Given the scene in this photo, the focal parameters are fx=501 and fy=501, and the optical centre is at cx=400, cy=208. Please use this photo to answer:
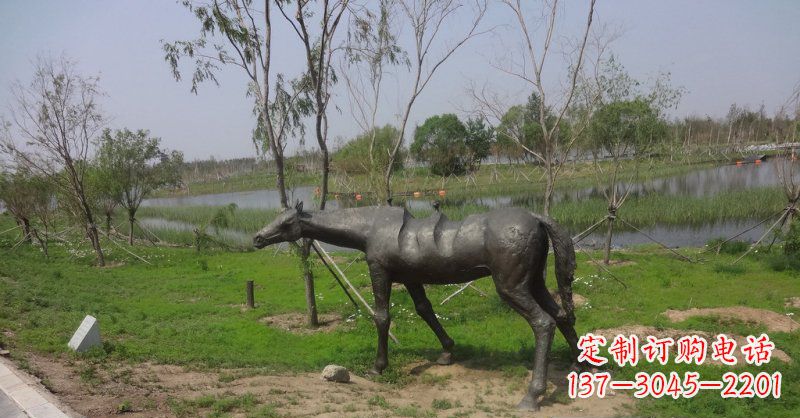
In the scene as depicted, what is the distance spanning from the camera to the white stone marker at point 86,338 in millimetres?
6203

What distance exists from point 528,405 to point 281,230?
11.9ft

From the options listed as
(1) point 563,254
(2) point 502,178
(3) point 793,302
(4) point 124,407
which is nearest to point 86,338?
(4) point 124,407

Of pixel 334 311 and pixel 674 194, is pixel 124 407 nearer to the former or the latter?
pixel 334 311

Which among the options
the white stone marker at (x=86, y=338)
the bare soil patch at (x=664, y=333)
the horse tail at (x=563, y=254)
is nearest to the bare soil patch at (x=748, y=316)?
the bare soil patch at (x=664, y=333)

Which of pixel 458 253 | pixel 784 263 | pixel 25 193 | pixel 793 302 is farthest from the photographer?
pixel 25 193

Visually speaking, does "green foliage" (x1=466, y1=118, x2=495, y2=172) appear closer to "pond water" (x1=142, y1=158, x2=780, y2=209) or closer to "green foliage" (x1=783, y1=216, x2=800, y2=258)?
"pond water" (x1=142, y1=158, x2=780, y2=209)

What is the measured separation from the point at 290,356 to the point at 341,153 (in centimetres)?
3318

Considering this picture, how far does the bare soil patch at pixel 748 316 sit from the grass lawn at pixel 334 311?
0.76ft

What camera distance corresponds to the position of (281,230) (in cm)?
652

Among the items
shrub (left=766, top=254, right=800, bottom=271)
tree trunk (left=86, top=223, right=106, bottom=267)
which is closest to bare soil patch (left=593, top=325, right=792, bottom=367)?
shrub (left=766, top=254, right=800, bottom=271)

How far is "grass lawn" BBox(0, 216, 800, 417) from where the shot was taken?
254 inches

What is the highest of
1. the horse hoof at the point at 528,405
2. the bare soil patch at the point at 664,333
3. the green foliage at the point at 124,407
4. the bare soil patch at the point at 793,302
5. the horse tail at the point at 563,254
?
the horse tail at the point at 563,254

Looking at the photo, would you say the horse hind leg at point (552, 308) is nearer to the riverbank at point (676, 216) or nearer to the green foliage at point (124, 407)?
the green foliage at point (124, 407)

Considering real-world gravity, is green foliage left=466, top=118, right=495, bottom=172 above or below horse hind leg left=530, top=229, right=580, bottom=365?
above
